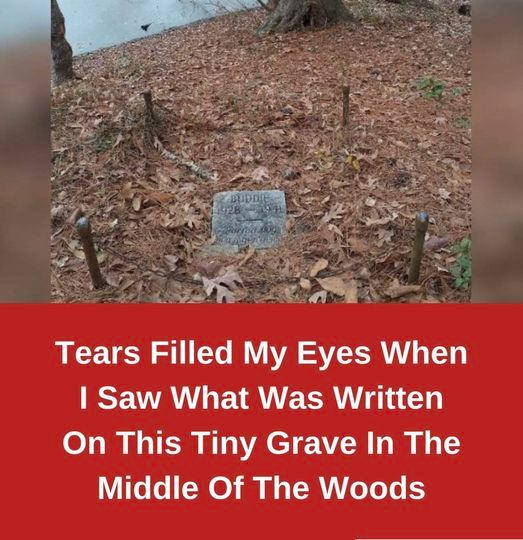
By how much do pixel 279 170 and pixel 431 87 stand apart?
2121 mm

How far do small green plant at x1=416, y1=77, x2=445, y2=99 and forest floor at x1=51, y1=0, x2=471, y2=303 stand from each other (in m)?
0.03

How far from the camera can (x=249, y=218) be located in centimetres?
360

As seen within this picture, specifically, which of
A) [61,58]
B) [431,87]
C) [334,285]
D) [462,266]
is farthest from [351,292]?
[61,58]

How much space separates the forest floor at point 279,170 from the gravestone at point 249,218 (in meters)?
0.09

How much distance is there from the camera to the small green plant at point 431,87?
496cm

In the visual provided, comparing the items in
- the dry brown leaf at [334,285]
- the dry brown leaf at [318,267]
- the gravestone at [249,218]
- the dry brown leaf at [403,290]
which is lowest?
the dry brown leaf at [403,290]

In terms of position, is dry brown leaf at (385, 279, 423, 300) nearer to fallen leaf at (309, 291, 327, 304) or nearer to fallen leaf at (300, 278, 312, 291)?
fallen leaf at (309, 291, 327, 304)

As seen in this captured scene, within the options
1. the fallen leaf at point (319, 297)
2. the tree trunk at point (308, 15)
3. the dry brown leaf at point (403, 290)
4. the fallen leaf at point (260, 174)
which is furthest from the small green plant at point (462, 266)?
the tree trunk at point (308, 15)

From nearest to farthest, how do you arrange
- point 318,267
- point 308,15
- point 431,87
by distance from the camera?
point 318,267, point 431,87, point 308,15

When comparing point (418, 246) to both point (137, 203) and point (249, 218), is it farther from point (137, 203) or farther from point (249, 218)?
point (137, 203)

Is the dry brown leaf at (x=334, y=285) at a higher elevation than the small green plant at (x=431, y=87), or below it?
below

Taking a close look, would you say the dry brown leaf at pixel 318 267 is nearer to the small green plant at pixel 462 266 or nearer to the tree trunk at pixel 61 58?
the small green plant at pixel 462 266

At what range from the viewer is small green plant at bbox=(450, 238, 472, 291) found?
294 centimetres
